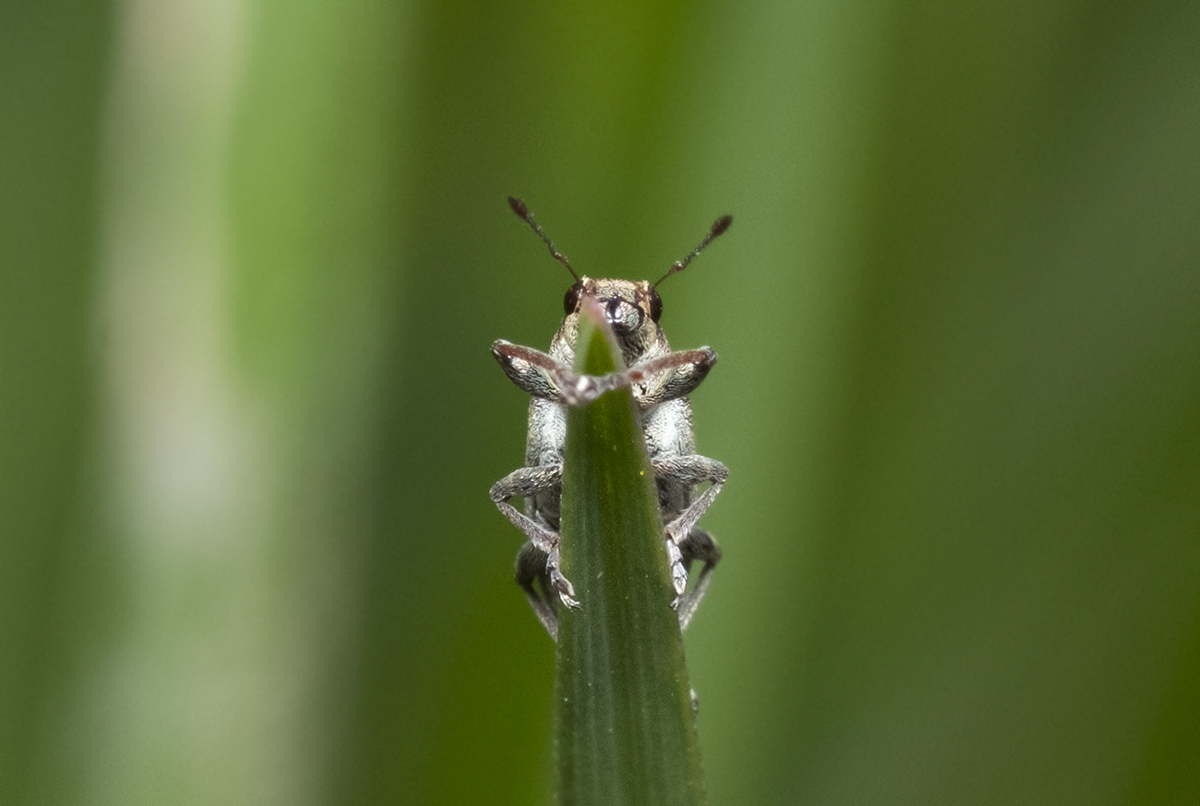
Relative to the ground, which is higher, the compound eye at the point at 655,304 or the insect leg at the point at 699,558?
the compound eye at the point at 655,304

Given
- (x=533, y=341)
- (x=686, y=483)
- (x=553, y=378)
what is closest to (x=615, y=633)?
(x=553, y=378)

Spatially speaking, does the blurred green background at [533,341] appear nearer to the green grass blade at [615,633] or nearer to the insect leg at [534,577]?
the insect leg at [534,577]

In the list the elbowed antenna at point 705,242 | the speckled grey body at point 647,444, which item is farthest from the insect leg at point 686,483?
the elbowed antenna at point 705,242

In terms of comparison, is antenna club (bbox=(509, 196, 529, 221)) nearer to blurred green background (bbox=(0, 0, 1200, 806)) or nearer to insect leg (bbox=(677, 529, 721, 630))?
blurred green background (bbox=(0, 0, 1200, 806))

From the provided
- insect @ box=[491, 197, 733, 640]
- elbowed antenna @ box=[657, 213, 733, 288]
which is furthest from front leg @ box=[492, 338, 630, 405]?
elbowed antenna @ box=[657, 213, 733, 288]

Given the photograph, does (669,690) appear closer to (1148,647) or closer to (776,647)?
(776,647)

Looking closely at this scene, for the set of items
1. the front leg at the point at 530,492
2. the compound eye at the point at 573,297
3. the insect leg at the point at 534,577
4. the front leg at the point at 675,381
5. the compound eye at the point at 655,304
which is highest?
the compound eye at the point at 655,304
